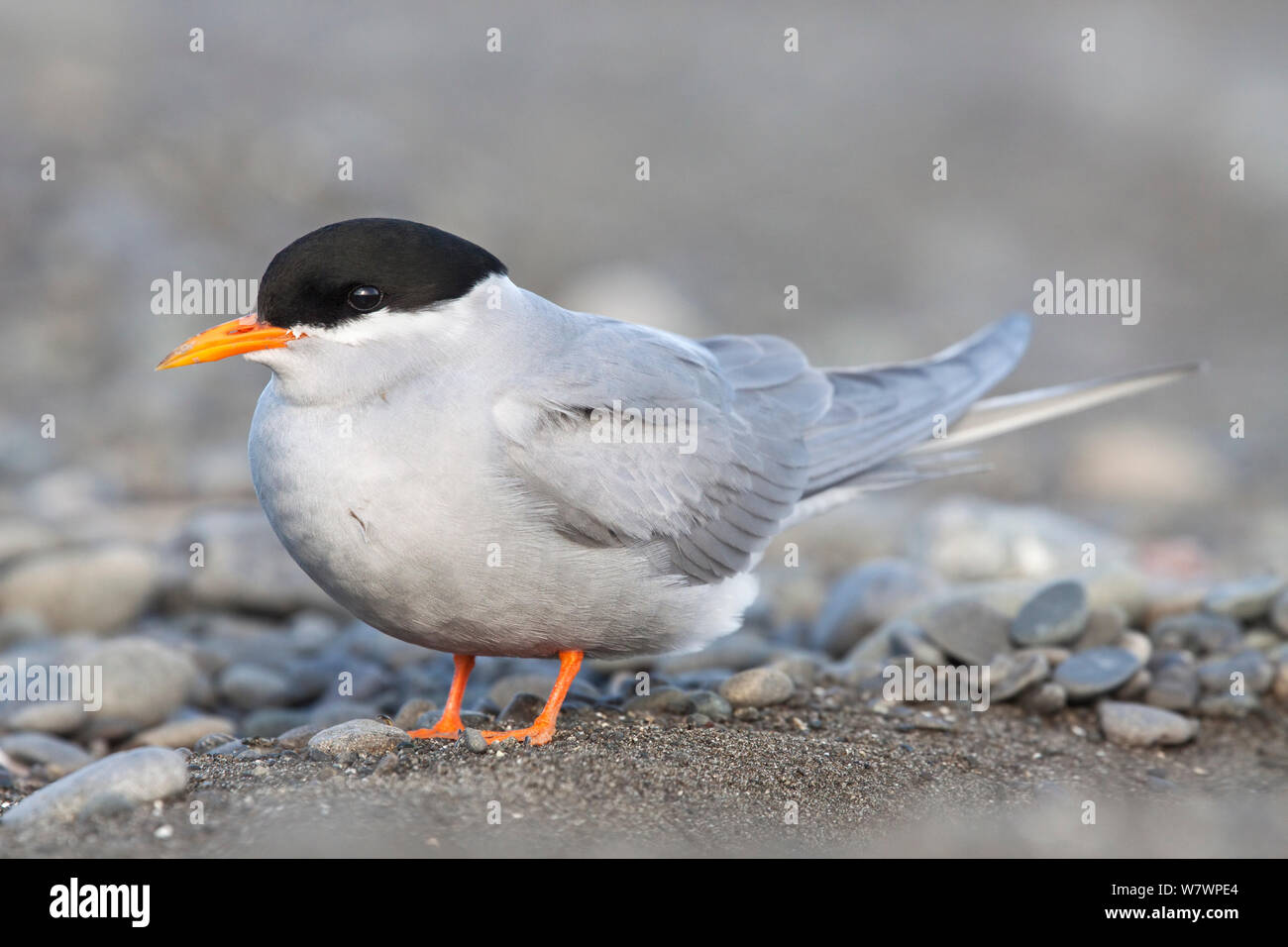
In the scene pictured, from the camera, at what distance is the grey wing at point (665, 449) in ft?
14.6

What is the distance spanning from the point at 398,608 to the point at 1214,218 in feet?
41.6

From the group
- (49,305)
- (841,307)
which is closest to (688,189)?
(841,307)

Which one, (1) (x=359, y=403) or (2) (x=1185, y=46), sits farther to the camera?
(2) (x=1185, y=46)

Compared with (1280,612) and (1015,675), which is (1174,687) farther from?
(1280,612)

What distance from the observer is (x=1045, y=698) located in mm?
5406

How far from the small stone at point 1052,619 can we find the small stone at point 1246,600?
632mm

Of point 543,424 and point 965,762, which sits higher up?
point 543,424

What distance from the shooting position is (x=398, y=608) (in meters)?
4.31

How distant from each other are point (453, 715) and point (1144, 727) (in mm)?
2550

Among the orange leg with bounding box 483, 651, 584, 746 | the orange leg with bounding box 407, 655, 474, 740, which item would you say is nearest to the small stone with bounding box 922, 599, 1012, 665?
the orange leg with bounding box 483, 651, 584, 746

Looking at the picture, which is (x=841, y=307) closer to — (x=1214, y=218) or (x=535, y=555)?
(x=1214, y=218)

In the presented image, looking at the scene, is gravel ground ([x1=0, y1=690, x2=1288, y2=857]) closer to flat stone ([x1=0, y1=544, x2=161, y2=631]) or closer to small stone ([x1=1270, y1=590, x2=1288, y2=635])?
small stone ([x1=1270, y1=590, x2=1288, y2=635])

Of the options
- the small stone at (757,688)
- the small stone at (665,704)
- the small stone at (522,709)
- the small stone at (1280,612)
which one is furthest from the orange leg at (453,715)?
the small stone at (1280,612)

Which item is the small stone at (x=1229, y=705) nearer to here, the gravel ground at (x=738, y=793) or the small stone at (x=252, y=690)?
the gravel ground at (x=738, y=793)
